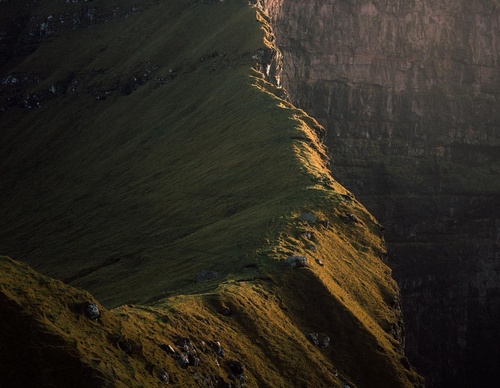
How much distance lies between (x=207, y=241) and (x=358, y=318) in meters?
24.8

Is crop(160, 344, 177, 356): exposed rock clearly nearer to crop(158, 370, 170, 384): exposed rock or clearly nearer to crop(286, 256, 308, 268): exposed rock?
crop(158, 370, 170, 384): exposed rock

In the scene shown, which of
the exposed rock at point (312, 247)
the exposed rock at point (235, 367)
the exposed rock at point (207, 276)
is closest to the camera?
the exposed rock at point (235, 367)

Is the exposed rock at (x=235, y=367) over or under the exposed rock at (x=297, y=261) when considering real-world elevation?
under

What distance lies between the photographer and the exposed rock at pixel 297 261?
102 m

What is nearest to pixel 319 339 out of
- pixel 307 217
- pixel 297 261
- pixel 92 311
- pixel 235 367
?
pixel 297 261

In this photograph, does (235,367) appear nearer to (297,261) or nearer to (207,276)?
(297,261)

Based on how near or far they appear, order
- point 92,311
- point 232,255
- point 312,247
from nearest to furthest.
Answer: point 92,311
point 232,255
point 312,247

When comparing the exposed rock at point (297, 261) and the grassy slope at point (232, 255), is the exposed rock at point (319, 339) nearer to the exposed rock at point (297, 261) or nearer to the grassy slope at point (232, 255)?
the grassy slope at point (232, 255)

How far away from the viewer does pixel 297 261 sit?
102 m

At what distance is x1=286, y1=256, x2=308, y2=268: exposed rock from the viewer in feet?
334

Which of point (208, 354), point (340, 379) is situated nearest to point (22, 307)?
point (208, 354)

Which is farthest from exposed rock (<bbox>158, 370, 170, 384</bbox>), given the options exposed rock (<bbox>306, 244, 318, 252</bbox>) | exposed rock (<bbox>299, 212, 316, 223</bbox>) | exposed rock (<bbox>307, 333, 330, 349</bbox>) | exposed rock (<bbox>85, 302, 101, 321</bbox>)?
exposed rock (<bbox>299, 212, 316, 223</bbox>)

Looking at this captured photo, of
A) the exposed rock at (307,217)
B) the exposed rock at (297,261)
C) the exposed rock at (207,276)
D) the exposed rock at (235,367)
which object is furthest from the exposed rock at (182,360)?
the exposed rock at (307,217)

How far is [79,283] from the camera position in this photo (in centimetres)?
13488
